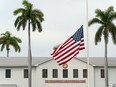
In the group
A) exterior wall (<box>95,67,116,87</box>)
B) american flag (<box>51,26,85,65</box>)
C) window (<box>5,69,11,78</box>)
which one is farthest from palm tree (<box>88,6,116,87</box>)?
american flag (<box>51,26,85,65</box>)

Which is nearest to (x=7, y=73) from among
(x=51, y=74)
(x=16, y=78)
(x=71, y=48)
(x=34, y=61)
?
(x=16, y=78)

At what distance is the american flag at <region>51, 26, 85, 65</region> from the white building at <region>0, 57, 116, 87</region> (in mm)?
31035

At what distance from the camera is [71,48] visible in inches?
1186

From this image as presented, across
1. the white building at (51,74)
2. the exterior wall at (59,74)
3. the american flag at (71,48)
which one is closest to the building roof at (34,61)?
the white building at (51,74)

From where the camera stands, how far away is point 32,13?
61.4 metres

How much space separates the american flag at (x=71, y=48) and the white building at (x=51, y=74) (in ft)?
102

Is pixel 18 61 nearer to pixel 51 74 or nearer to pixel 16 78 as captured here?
pixel 16 78

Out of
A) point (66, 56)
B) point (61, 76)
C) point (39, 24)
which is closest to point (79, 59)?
point (61, 76)

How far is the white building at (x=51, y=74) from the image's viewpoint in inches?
2431

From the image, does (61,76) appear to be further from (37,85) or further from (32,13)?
(32,13)

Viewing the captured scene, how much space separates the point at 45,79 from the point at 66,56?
3167 cm

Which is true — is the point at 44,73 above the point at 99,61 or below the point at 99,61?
below

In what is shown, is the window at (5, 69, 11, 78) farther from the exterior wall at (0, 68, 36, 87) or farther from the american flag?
the american flag

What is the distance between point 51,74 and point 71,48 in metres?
31.9
